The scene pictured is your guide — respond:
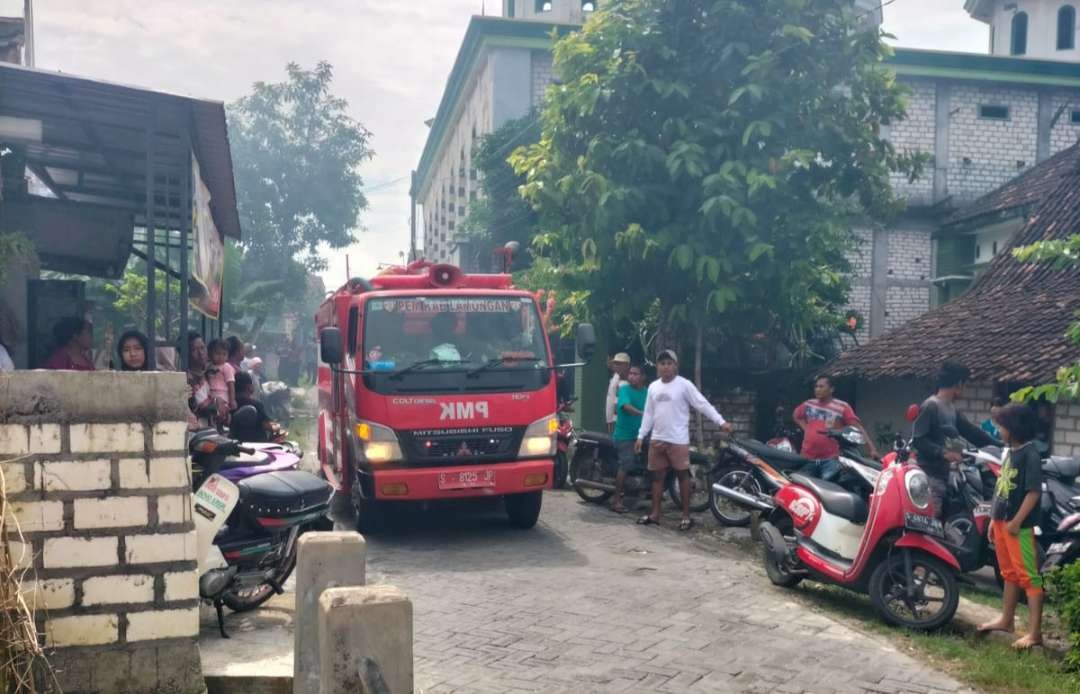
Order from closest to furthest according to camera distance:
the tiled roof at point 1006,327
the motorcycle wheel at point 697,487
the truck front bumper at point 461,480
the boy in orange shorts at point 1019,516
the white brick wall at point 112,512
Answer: the white brick wall at point 112,512, the boy in orange shorts at point 1019,516, the truck front bumper at point 461,480, the motorcycle wheel at point 697,487, the tiled roof at point 1006,327

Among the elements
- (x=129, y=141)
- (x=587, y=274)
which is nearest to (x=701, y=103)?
(x=587, y=274)

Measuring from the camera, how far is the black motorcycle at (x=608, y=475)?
1083 cm

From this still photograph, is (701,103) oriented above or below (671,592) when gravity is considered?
above

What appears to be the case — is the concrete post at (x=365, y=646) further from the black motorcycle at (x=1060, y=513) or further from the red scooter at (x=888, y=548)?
the black motorcycle at (x=1060, y=513)

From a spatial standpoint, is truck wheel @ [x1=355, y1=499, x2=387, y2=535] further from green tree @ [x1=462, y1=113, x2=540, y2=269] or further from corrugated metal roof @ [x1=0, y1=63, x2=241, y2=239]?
green tree @ [x1=462, y1=113, x2=540, y2=269]

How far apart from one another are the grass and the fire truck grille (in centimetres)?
325

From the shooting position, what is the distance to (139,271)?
25.8 m

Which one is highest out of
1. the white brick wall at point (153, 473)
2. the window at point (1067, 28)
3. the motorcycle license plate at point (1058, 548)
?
the window at point (1067, 28)

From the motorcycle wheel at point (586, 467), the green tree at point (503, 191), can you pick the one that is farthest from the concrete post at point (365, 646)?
the green tree at point (503, 191)

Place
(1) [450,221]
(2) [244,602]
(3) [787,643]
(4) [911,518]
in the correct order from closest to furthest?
(2) [244,602] < (3) [787,643] < (4) [911,518] < (1) [450,221]

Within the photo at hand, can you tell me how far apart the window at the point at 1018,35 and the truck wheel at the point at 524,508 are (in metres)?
→ 26.8

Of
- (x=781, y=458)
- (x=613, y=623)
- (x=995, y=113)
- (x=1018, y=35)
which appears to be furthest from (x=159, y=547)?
(x=1018, y=35)

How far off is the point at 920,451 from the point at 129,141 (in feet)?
22.6

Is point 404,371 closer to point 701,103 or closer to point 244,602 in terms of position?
point 244,602
